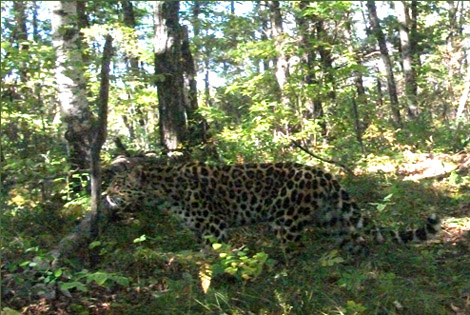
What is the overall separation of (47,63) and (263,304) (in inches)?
140

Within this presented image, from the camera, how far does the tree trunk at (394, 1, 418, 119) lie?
13.5 m

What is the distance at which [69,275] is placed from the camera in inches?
192

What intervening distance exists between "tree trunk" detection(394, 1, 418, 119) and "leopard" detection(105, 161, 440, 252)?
7560 millimetres

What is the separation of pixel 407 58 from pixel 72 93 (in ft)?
29.9

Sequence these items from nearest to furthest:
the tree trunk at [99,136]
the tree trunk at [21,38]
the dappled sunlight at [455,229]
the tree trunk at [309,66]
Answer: the tree trunk at [99,136], the tree trunk at [21,38], the dappled sunlight at [455,229], the tree trunk at [309,66]

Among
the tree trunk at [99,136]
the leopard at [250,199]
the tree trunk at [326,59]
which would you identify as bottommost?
the leopard at [250,199]

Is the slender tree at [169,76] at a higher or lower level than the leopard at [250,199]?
higher

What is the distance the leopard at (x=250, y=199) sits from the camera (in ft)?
21.8

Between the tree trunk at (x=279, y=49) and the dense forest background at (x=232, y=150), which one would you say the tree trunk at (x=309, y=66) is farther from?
the tree trunk at (x=279, y=49)

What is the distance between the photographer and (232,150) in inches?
405

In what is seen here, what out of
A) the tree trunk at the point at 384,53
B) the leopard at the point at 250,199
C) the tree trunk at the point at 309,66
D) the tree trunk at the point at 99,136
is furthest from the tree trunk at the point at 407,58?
the tree trunk at the point at 99,136

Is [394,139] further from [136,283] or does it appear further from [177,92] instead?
[136,283]

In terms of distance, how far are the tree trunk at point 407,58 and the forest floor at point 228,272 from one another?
273 inches

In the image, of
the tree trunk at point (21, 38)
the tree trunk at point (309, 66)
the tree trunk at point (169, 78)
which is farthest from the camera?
the tree trunk at point (309, 66)
